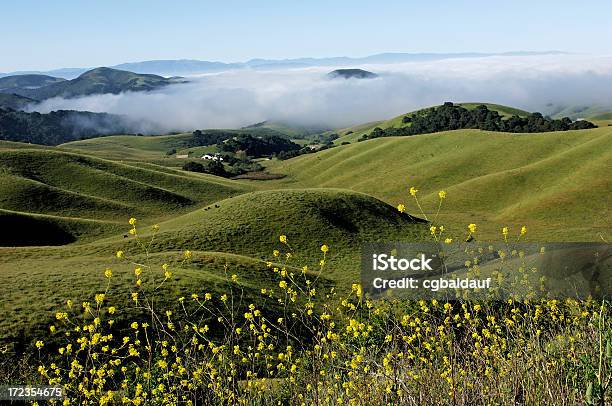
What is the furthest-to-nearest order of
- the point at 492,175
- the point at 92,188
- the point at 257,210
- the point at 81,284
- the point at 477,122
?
the point at 477,122 < the point at 492,175 < the point at 92,188 < the point at 257,210 < the point at 81,284

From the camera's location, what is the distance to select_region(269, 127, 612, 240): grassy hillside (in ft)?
203

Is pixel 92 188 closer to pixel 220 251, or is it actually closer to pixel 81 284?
pixel 220 251

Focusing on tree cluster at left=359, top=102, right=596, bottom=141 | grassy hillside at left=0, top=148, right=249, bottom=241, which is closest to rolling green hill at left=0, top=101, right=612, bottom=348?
grassy hillside at left=0, top=148, right=249, bottom=241

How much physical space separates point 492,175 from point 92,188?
6507cm

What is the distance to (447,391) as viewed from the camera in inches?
252

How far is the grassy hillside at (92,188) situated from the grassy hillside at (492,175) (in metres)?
29.5

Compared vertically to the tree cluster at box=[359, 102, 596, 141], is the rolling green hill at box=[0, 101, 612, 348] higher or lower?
lower

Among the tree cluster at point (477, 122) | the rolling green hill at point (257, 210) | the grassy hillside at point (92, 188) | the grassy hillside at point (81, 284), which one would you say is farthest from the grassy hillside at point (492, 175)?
the grassy hillside at point (81, 284)

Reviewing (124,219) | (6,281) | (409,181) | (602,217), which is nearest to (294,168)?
(409,181)

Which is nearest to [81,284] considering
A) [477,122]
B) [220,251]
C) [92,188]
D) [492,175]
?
[220,251]

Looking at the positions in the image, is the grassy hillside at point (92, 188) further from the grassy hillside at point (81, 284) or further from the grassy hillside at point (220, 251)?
the grassy hillside at point (81, 284)

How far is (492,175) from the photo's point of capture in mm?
80625

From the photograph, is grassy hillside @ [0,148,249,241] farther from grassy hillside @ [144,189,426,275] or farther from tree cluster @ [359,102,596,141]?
tree cluster @ [359,102,596,141]

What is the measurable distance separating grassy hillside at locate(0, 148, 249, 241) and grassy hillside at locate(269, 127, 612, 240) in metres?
29.5
